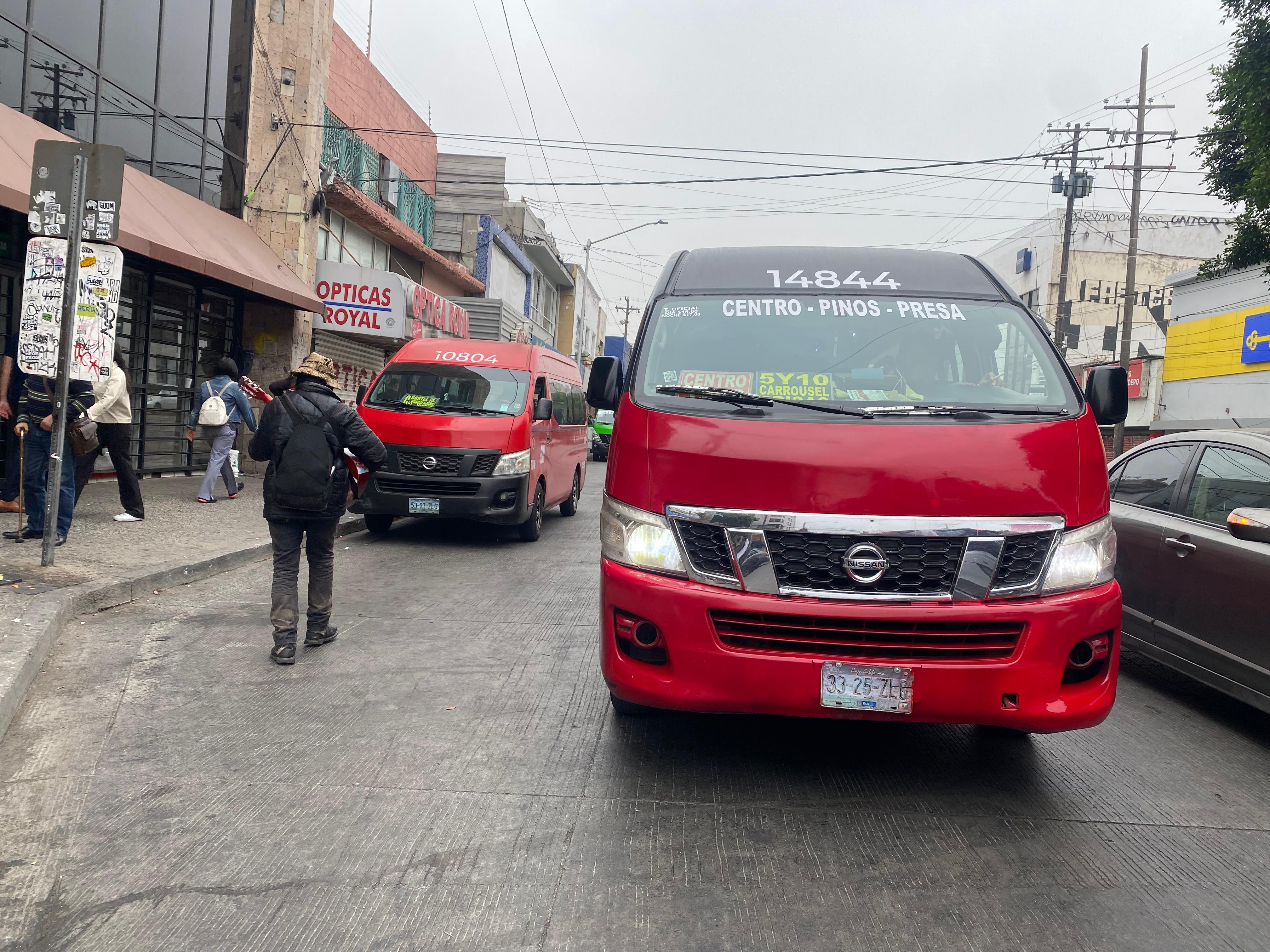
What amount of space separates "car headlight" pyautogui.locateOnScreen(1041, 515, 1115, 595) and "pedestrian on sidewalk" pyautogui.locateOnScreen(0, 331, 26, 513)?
748 centimetres

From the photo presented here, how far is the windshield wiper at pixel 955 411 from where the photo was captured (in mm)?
3820

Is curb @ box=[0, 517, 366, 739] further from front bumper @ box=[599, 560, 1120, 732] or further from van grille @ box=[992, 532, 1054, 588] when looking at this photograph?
van grille @ box=[992, 532, 1054, 588]

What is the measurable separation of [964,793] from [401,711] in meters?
2.55

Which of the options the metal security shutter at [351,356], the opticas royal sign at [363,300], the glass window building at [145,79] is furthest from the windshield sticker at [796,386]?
the metal security shutter at [351,356]

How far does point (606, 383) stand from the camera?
4703 millimetres

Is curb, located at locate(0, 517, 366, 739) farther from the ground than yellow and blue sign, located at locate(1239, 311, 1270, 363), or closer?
closer

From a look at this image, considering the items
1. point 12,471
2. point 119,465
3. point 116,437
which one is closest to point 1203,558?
point 116,437

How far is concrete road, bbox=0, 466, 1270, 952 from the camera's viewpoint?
2809 mm

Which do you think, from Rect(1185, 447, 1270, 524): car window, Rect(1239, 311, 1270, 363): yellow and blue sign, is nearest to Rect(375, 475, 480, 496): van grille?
Rect(1185, 447, 1270, 524): car window

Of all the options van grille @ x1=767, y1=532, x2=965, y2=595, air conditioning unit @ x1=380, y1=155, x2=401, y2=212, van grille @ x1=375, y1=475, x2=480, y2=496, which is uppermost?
air conditioning unit @ x1=380, y1=155, x2=401, y2=212

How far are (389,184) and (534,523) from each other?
17.6m

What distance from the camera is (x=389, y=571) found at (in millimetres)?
8664

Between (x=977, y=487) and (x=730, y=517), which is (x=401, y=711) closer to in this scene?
(x=730, y=517)

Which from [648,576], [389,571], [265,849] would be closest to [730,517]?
[648,576]
